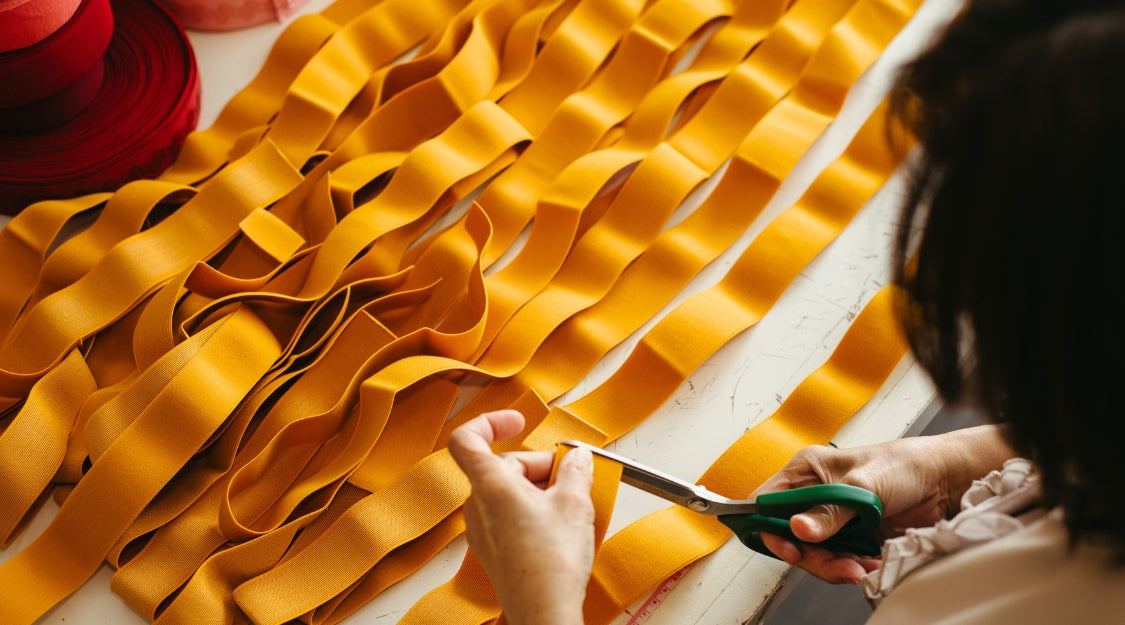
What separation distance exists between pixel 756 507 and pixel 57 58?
4.25 ft

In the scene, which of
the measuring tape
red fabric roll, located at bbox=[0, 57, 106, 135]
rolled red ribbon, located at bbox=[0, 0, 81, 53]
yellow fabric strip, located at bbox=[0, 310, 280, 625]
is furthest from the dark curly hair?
red fabric roll, located at bbox=[0, 57, 106, 135]

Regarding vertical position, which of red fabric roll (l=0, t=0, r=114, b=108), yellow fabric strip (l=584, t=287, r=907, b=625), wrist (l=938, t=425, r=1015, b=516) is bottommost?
yellow fabric strip (l=584, t=287, r=907, b=625)

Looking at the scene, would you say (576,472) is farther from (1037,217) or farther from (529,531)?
(1037,217)

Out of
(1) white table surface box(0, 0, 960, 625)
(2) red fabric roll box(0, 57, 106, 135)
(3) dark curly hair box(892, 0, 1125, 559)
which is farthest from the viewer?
(2) red fabric roll box(0, 57, 106, 135)

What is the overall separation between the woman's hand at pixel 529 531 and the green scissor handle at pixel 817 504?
235mm

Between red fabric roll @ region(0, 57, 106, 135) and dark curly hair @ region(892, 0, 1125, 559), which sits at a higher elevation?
dark curly hair @ region(892, 0, 1125, 559)

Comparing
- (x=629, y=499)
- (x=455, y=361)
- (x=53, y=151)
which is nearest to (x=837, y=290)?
(x=629, y=499)

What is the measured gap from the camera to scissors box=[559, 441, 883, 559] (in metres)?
1.13

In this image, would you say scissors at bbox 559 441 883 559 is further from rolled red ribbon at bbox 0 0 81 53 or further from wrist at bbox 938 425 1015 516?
rolled red ribbon at bbox 0 0 81 53

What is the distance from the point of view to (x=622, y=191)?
1640 mm

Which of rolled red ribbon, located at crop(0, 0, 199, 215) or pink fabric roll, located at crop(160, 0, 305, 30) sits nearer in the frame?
rolled red ribbon, located at crop(0, 0, 199, 215)

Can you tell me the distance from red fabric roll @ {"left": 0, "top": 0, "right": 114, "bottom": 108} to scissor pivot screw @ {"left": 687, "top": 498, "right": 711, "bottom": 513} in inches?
48.2

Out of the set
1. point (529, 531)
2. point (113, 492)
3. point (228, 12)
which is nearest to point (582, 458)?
point (529, 531)

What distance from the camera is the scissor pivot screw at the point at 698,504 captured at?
1172mm
